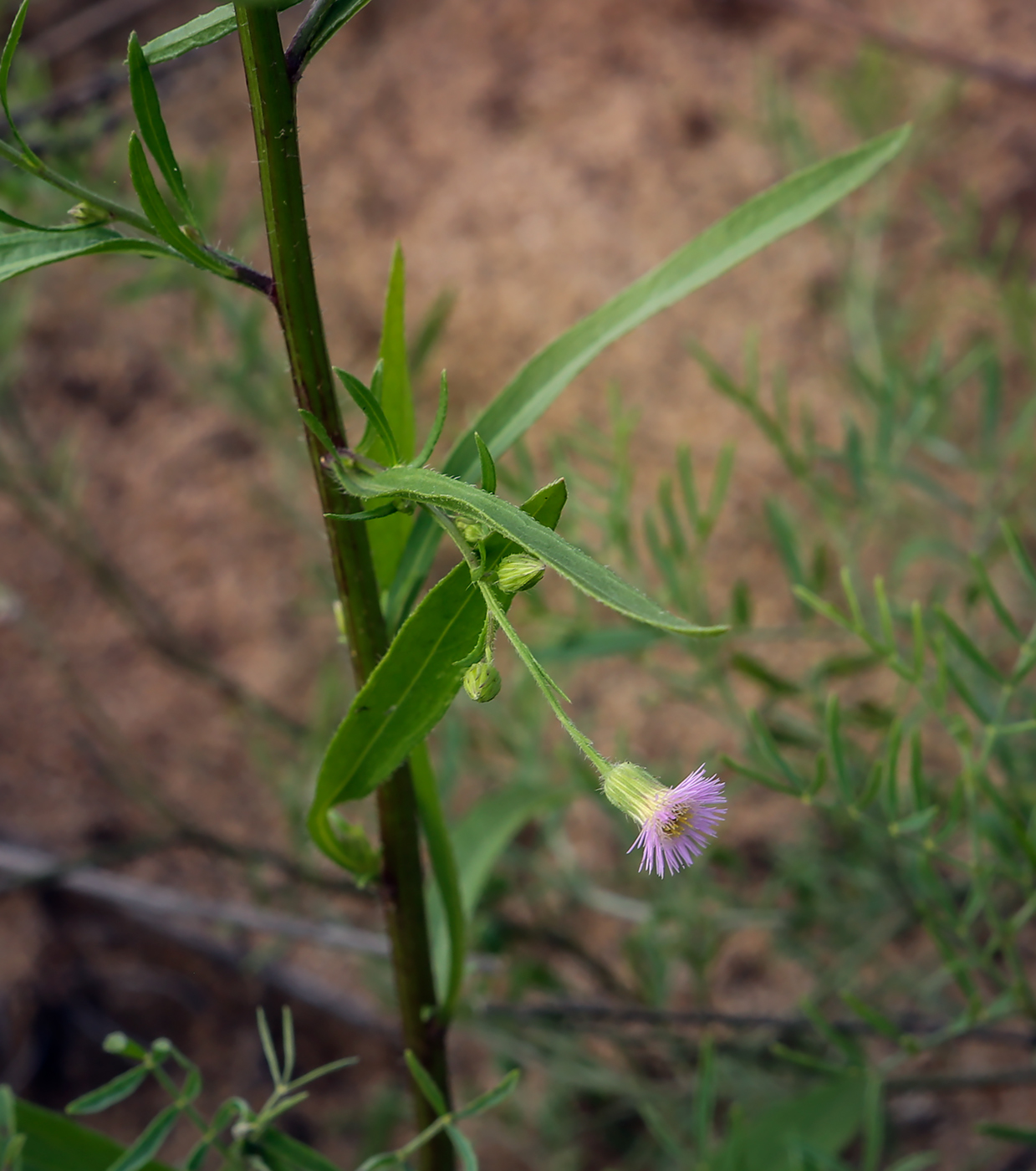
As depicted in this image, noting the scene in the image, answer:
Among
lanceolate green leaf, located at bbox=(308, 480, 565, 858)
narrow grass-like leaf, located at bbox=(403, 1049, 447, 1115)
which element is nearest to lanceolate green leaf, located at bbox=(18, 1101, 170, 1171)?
narrow grass-like leaf, located at bbox=(403, 1049, 447, 1115)

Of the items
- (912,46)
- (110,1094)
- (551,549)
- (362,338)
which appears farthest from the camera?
(362,338)

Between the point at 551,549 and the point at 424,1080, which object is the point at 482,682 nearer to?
the point at 551,549

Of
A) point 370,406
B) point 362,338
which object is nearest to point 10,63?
point 370,406

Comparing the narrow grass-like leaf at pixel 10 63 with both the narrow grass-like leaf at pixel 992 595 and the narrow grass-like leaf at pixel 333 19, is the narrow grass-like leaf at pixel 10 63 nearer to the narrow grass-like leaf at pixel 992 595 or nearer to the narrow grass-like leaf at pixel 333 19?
the narrow grass-like leaf at pixel 333 19

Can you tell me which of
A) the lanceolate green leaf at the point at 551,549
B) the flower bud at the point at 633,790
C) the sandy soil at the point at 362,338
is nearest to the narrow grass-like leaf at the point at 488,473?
the lanceolate green leaf at the point at 551,549

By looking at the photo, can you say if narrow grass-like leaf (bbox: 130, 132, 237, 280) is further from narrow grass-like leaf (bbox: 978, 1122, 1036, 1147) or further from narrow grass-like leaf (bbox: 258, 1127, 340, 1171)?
narrow grass-like leaf (bbox: 978, 1122, 1036, 1147)
